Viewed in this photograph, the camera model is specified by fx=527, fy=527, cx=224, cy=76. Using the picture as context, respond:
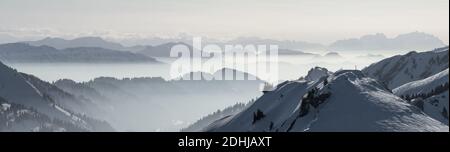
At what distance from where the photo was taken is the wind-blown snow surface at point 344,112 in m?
91.1

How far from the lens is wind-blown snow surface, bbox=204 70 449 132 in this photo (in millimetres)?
91100

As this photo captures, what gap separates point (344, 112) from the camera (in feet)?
328

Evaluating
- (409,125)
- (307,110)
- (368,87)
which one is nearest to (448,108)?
(368,87)

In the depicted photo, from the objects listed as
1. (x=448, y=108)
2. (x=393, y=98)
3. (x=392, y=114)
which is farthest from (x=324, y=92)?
(x=448, y=108)

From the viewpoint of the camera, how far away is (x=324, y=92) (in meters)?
119
